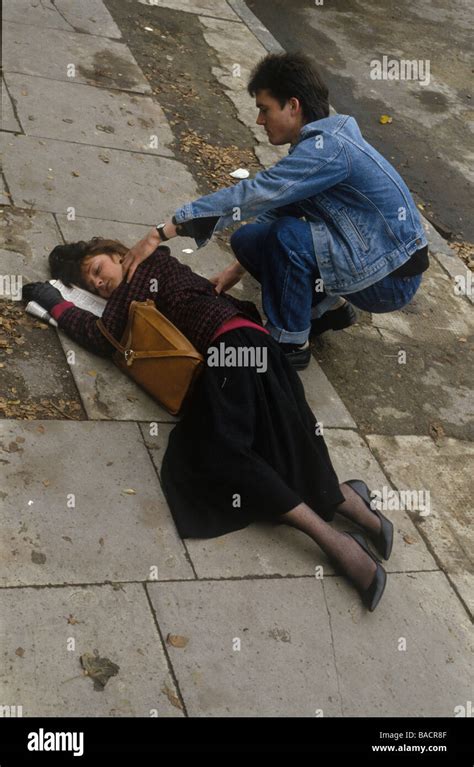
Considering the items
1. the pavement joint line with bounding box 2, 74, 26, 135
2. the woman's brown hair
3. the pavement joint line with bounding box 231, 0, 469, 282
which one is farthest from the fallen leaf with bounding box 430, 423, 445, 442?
the pavement joint line with bounding box 231, 0, 469, 282

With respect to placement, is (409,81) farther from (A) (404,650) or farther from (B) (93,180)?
(A) (404,650)

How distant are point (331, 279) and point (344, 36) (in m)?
6.21

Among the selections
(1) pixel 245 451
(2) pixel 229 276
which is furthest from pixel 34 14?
(1) pixel 245 451

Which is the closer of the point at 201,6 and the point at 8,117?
the point at 8,117

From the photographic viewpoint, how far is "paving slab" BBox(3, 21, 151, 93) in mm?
6859

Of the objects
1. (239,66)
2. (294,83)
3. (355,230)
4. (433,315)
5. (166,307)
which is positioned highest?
(294,83)

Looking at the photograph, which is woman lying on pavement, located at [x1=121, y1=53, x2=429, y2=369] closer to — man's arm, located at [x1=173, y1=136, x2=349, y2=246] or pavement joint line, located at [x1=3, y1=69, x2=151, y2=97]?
man's arm, located at [x1=173, y1=136, x2=349, y2=246]

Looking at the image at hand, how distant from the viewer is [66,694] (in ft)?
9.87

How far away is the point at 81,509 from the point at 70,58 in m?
4.64

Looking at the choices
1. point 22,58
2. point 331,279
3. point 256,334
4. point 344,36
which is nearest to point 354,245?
point 331,279

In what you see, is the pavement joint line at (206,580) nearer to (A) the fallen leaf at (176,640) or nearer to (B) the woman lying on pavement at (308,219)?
(A) the fallen leaf at (176,640)

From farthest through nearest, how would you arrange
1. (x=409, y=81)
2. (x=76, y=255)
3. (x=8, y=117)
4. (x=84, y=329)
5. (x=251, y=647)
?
(x=409, y=81)
(x=8, y=117)
(x=76, y=255)
(x=84, y=329)
(x=251, y=647)

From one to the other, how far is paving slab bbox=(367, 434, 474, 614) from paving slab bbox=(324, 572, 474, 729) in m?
0.18

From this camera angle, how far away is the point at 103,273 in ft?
14.7
